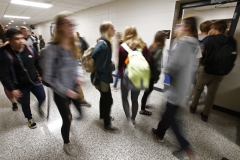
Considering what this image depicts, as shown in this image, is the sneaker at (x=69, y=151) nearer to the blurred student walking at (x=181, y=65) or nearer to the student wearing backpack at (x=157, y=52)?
the blurred student walking at (x=181, y=65)

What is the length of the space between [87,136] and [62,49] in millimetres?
1247

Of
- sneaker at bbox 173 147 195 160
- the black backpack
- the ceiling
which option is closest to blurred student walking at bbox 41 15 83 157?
sneaker at bbox 173 147 195 160

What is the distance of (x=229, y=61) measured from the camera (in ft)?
5.86

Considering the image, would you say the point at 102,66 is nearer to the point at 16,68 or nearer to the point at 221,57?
the point at 16,68

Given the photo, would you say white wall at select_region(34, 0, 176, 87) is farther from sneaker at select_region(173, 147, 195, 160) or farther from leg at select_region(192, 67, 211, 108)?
sneaker at select_region(173, 147, 195, 160)

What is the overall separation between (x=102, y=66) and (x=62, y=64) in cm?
47

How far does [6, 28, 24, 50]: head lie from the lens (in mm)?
1348

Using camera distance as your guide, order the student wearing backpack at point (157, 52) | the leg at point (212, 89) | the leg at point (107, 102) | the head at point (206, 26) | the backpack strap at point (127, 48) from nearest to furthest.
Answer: the backpack strap at point (127, 48) → the leg at point (107, 102) → the student wearing backpack at point (157, 52) → the leg at point (212, 89) → the head at point (206, 26)

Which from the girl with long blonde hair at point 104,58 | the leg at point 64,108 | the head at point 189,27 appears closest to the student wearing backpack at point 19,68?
the leg at point 64,108

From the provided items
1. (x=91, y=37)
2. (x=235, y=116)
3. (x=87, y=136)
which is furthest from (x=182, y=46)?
(x=91, y=37)

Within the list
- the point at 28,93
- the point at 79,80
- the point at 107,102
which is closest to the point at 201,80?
the point at 107,102

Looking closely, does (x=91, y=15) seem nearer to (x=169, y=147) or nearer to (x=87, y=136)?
(x=87, y=136)

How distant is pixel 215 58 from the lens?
1.86m

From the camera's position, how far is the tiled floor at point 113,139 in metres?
1.44
